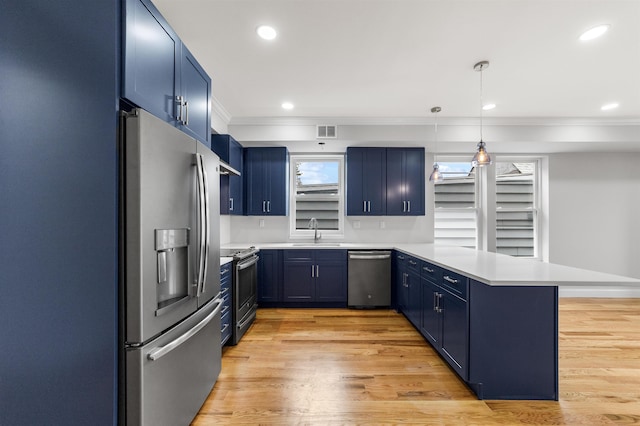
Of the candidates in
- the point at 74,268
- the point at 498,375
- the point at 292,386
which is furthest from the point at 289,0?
the point at 498,375

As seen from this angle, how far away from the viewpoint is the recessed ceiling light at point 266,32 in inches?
87.6

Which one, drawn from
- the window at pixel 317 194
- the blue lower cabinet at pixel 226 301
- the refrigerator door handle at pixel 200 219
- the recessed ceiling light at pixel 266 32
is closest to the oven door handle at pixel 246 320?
the blue lower cabinet at pixel 226 301

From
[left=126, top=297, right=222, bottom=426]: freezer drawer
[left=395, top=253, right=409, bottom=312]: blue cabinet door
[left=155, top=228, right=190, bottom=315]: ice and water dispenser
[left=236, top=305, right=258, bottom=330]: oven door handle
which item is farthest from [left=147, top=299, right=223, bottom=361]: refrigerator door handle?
[left=395, top=253, right=409, bottom=312]: blue cabinet door

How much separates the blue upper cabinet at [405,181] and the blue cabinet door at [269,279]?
1.93 meters

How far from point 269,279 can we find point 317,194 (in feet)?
5.45

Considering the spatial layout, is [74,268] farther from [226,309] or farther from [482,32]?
[482,32]

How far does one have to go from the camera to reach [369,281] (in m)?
4.16

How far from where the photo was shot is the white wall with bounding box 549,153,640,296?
492cm

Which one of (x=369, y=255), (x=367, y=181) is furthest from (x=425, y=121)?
(x=369, y=255)

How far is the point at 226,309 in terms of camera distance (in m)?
2.80

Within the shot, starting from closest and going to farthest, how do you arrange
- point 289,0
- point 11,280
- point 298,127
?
1. point 11,280
2. point 289,0
3. point 298,127

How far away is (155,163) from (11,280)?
0.70 metres

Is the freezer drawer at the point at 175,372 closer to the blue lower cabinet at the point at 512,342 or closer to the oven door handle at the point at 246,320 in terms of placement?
the oven door handle at the point at 246,320

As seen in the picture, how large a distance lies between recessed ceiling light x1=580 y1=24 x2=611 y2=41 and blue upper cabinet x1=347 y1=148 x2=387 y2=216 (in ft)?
8.33
